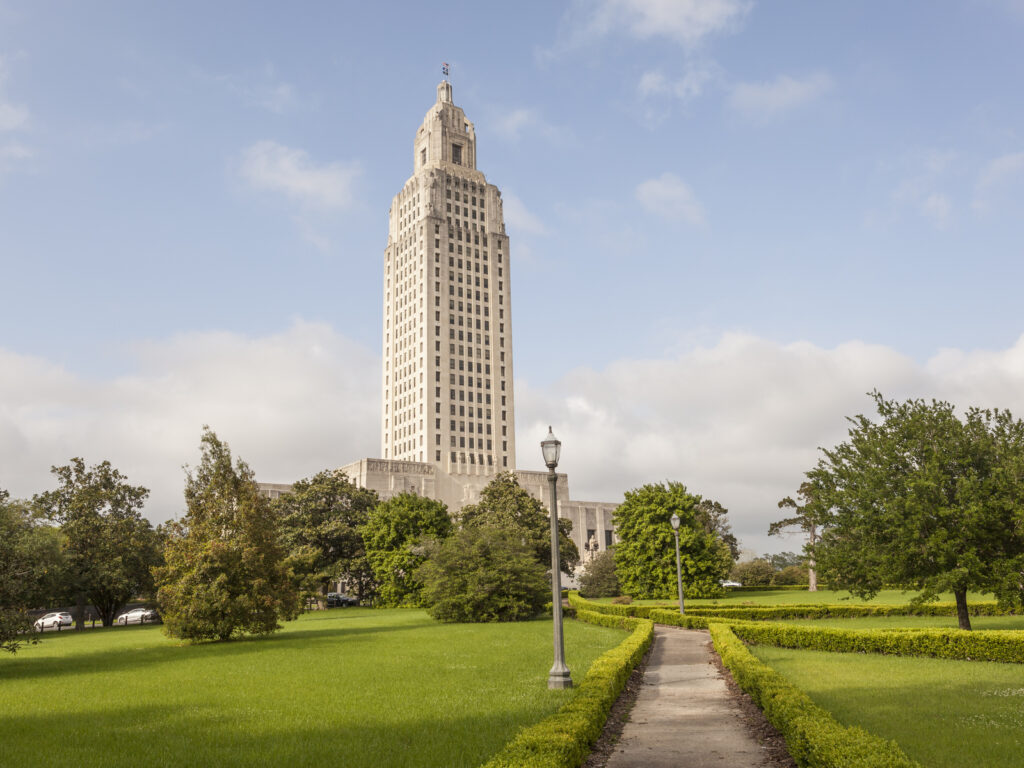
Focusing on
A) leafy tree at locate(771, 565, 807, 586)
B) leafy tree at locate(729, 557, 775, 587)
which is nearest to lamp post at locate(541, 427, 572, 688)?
leafy tree at locate(729, 557, 775, 587)

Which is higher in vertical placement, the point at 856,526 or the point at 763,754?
the point at 856,526

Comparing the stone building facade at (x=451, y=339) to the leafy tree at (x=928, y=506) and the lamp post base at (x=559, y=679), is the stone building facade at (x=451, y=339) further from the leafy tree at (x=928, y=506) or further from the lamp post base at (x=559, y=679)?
the lamp post base at (x=559, y=679)

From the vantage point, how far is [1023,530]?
2433 cm

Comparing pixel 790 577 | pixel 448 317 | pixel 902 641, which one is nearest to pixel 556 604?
pixel 902 641

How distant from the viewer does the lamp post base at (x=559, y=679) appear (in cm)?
1577

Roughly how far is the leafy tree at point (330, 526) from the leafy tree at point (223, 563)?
3324 cm

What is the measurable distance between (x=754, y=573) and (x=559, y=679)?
7278 cm

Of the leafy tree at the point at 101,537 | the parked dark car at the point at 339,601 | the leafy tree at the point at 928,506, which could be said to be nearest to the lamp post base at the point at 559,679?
the leafy tree at the point at 928,506

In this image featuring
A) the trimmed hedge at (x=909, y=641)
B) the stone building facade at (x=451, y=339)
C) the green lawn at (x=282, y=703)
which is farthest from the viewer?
the stone building facade at (x=451, y=339)

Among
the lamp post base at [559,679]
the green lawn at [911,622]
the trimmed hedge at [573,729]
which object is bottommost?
the green lawn at [911,622]

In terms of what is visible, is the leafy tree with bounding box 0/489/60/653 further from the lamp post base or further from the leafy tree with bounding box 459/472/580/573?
the leafy tree with bounding box 459/472/580/573

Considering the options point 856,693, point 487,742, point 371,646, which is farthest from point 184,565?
point 856,693

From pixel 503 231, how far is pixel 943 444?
117 m

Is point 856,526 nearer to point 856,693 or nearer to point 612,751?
point 856,693
